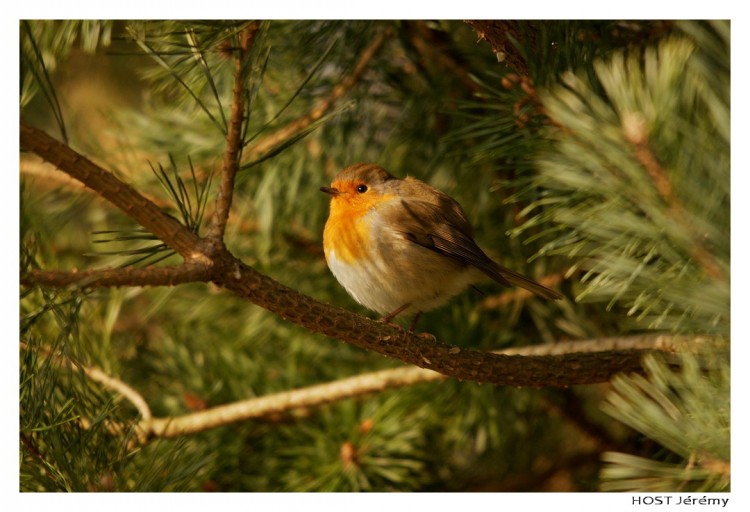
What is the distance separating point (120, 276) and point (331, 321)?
1.03 feet

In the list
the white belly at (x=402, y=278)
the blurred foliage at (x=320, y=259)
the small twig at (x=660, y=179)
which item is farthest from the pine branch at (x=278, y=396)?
the small twig at (x=660, y=179)

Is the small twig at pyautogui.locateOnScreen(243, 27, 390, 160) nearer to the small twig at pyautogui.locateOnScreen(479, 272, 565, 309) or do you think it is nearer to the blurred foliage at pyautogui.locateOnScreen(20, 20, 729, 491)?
the blurred foliage at pyautogui.locateOnScreen(20, 20, 729, 491)

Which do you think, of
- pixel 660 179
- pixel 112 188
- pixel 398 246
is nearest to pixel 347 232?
pixel 398 246

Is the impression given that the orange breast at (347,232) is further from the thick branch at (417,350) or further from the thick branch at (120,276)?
the thick branch at (120,276)

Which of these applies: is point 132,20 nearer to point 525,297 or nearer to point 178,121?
point 178,121

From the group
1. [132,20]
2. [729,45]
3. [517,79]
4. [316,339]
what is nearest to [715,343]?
[729,45]

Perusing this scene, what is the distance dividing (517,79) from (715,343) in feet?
1.97

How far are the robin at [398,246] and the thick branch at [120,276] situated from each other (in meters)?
0.58

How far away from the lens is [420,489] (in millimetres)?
1870

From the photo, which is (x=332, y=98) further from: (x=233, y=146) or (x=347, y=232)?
(x=233, y=146)

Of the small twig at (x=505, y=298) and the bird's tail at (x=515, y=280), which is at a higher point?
the bird's tail at (x=515, y=280)

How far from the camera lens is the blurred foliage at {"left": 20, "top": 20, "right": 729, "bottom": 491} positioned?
1.22 m

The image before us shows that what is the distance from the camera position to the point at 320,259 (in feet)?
6.66

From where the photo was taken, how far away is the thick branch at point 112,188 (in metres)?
0.98
